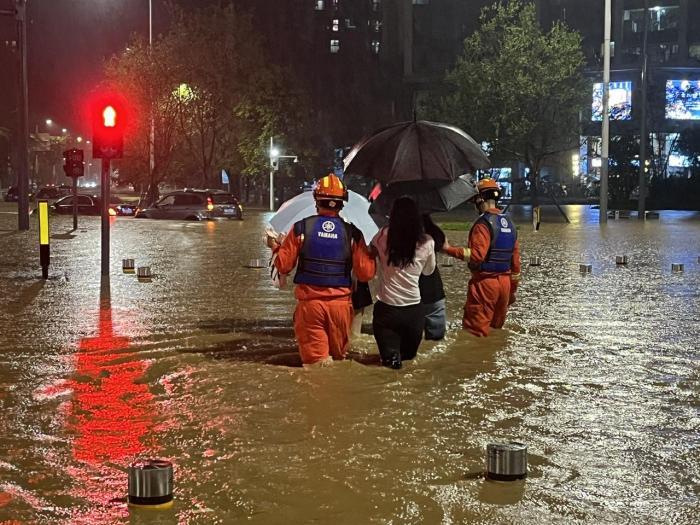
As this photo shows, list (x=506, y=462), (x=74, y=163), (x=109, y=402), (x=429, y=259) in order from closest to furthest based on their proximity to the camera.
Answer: (x=506, y=462)
(x=109, y=402)
(x=429, y=259)
(x=74, y=163)

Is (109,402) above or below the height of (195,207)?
below

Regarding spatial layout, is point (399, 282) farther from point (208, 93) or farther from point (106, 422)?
point (208, 93)

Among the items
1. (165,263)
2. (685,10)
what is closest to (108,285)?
(165,263)

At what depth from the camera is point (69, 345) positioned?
33.6 feet

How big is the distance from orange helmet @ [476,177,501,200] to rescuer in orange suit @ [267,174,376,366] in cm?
216

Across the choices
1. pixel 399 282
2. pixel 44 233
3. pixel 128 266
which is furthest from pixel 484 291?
pixel 128 266

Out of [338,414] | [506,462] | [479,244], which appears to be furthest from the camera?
[479,244]

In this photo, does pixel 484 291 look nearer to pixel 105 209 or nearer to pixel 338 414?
pixel 338 414

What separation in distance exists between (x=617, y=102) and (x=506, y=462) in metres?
66.2

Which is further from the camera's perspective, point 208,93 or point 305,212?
point 208,93

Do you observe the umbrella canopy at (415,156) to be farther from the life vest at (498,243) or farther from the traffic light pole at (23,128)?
the traffic light pole at (23,128)

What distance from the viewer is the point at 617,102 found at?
6869 centimetres

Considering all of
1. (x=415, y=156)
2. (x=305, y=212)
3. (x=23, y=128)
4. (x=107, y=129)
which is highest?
(x=23, y=128)

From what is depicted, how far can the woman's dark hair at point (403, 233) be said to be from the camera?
29.3 feet
